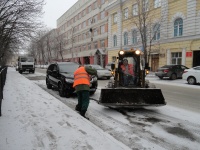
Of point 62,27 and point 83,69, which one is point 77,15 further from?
point 83,69

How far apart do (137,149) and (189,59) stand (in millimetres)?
20470

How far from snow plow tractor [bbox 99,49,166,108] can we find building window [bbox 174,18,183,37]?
17778mm

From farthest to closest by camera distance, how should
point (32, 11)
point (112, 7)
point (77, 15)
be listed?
point (77, 15), point (112, 7), point (32, 11)

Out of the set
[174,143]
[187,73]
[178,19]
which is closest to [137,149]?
[174,143]

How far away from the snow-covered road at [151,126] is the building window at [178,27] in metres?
18.4

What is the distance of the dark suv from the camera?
9.52 metres

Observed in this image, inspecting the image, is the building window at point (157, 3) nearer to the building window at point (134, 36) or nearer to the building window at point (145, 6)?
the building window at point (145, 6)

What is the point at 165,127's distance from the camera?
17.3 ft

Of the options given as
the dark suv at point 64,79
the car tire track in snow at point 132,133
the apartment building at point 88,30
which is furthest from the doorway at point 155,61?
the car tire track in snow at point 132,133

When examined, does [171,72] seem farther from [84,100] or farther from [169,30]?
[84,100]

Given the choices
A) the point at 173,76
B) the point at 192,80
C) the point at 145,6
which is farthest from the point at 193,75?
the point at 145,6

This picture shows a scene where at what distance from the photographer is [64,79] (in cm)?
962

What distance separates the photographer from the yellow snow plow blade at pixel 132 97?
21.9 feet

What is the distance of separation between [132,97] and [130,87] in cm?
88
